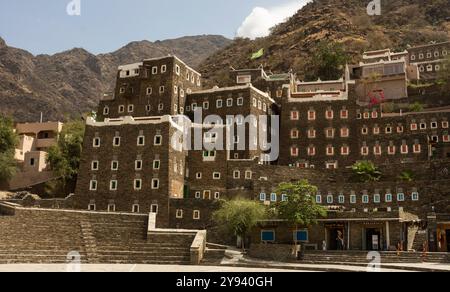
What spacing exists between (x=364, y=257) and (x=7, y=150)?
1954 inches

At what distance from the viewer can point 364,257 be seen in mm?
36875

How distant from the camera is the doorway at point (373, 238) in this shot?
41.6 meters

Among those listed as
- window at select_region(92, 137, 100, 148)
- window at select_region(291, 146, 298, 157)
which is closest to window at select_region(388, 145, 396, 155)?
window at select_region(291, 146, 298, 157)

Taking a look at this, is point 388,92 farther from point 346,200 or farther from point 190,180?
point 190,180

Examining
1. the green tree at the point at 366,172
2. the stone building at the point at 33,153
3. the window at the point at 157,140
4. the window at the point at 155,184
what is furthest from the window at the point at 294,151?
the stone building at the point at 33,153

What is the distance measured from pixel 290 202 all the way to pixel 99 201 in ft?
69.7

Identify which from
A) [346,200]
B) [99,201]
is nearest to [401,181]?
[346,200]

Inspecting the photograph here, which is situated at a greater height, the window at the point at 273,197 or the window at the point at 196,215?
the window at the point at 273,197

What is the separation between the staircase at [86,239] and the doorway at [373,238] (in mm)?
14462

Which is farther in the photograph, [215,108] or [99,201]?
[215,108]

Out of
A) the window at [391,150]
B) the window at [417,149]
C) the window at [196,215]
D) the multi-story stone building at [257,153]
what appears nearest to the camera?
the window at [196,215]

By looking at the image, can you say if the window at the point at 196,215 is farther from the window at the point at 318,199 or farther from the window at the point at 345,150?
the window at the point at 345,150

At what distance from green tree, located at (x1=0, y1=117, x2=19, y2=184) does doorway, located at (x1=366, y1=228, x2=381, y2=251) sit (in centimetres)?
4442
